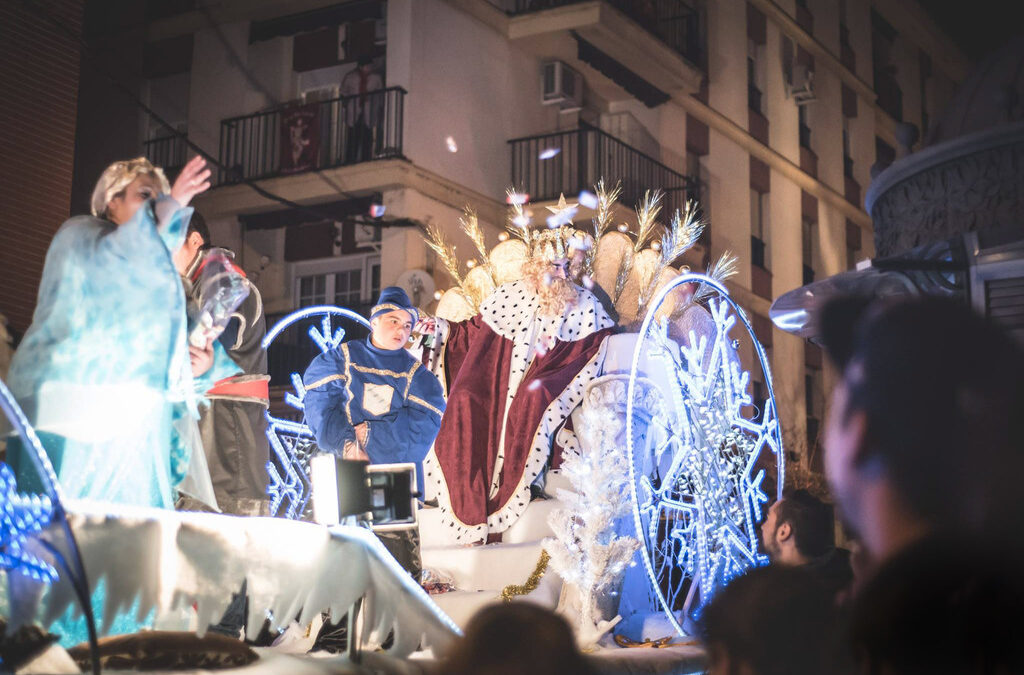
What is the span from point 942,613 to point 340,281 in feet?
54.8

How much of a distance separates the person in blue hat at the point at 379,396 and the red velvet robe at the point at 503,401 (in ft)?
4.62

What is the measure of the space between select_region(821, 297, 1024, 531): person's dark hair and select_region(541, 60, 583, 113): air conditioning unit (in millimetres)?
17592

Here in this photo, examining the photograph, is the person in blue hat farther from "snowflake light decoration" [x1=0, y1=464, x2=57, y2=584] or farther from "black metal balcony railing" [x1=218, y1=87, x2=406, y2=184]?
"black metal balcony railing" [x1=218, y1=87, x2=406, y2=184]

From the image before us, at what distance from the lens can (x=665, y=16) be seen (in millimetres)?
20344

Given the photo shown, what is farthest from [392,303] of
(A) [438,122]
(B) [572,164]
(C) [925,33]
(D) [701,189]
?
(C) [925,33]

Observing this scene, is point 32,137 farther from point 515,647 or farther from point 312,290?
point 312,290

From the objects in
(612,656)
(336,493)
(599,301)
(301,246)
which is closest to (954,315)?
(336,493)

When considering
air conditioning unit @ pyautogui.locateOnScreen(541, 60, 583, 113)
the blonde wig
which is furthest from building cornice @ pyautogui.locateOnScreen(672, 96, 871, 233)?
the blonde wig

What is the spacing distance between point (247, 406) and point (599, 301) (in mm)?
3402

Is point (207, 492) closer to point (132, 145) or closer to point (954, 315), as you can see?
point (954, 315)

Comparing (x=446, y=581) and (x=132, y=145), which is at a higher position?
(x=132, y=145)

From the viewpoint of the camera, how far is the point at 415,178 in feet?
52.3

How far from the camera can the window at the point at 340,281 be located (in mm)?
17062

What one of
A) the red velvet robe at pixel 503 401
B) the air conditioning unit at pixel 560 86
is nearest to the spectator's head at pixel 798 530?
the red velvet robe at pixel 503 401
